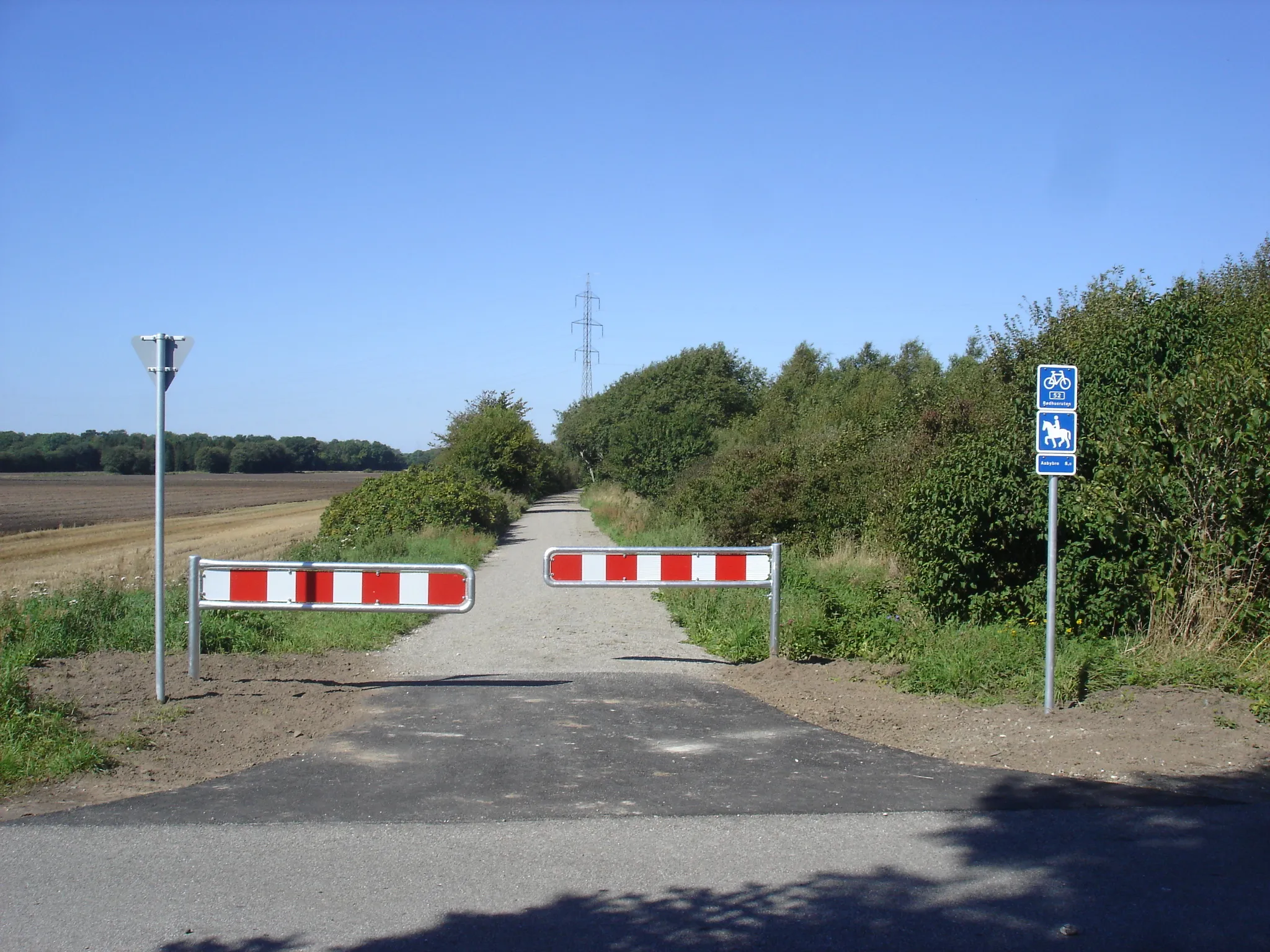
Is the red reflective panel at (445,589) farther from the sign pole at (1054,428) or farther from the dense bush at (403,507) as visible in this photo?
the dense bush at (403,507)

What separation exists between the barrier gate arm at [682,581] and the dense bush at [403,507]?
13.9 meters

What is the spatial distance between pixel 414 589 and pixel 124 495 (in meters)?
63.2

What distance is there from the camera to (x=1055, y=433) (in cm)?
797

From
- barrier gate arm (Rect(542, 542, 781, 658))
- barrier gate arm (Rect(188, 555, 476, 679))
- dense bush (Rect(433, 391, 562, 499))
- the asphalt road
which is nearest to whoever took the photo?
the asphalt road

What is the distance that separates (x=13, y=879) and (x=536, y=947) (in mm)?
2637

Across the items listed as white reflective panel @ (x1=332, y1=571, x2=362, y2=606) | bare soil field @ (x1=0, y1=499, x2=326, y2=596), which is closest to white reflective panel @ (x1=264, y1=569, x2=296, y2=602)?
white reflective panel @ (x1=332, y1=571, x2=362, y2=606)

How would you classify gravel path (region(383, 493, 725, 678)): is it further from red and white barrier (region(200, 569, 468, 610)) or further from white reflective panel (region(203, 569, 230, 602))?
white reflective panel (region(203, 569, 230, 602))

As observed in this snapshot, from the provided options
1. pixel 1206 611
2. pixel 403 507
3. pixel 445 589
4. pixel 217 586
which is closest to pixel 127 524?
pixel 403 507

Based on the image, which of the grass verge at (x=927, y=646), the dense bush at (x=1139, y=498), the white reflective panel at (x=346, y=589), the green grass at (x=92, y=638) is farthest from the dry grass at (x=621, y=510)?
the white reflective panel at (x=346, y=589)

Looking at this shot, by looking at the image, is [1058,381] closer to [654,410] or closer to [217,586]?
[217,586]

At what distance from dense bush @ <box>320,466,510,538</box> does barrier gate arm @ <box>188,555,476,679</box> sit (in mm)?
14109

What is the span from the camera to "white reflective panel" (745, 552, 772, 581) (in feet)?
34.3

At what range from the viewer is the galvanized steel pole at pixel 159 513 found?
8156 millimetres

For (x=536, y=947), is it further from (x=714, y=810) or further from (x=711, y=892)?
(x=714, y=810)
